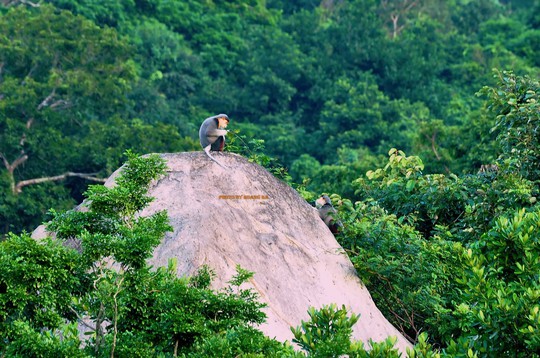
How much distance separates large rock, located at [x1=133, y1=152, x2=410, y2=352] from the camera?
11352mm

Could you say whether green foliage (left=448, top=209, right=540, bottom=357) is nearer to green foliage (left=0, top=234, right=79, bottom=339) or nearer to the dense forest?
the dense forest

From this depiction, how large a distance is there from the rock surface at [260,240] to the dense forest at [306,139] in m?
0.56

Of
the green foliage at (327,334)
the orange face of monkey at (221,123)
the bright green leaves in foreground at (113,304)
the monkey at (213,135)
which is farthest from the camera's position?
the orange face of monkey at (221,123)

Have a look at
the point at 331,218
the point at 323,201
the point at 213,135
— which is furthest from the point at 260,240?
the point at 323,201

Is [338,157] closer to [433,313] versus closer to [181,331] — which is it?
[433,313]

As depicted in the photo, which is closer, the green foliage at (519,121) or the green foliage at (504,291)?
the green foliage at (504,291)

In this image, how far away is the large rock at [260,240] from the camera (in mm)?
11352

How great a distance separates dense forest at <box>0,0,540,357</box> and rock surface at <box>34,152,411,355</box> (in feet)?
1.84

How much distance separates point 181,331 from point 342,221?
214 inches

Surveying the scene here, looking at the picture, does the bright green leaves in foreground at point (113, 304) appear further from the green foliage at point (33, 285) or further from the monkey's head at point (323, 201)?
the monkey's head at point (323, 201)

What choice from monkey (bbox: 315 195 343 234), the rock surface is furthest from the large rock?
monkey (bbox: 315 195 343 234)

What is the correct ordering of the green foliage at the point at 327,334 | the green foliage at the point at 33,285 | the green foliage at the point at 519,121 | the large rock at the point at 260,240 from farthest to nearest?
the green foliage at the point at 519,121, the large rock at the point at 260,240, the green foliage at the point at 33,285, the green foliage at the point at 327,334

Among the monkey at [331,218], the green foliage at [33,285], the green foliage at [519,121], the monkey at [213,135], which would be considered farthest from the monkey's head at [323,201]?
the green foliage at [33,285]

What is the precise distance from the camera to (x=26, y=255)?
29.1 feet
